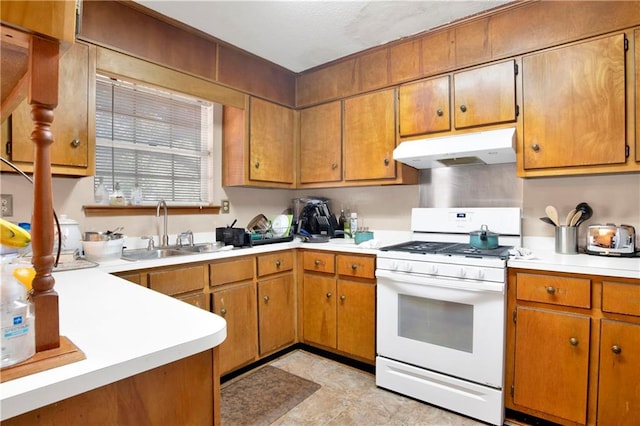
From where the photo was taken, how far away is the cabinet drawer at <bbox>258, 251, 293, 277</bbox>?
2568mm

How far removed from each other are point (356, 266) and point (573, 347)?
4.24 ft

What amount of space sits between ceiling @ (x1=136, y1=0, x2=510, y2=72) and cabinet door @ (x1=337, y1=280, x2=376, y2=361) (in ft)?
5.92

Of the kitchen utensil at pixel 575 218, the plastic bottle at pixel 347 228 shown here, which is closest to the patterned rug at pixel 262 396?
the plastic bottle at pixel 347 228

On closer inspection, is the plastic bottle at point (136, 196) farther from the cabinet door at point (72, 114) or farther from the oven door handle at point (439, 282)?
the oven door handle at point (439, 282)

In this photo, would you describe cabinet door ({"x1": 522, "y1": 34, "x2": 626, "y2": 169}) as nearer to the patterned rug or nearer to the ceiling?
the ceiling

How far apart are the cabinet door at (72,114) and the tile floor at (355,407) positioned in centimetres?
186

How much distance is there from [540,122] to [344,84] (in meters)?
1.50

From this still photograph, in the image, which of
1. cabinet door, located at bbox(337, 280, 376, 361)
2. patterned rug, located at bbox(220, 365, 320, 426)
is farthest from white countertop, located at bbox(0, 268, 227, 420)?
cabinet door, located at bbox(337, 280, 376, 361)

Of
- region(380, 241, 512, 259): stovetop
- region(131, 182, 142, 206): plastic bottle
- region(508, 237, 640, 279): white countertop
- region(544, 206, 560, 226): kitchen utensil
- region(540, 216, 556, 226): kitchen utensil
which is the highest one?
region(131, 182, 142, 206): plastic bottle

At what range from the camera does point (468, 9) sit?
2.19 metres

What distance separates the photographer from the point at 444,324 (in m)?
2.04

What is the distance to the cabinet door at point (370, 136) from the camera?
105 inches

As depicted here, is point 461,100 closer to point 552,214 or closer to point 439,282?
point 552,214

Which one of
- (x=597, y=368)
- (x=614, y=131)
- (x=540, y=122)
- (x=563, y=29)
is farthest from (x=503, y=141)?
(x=597, y=368)
